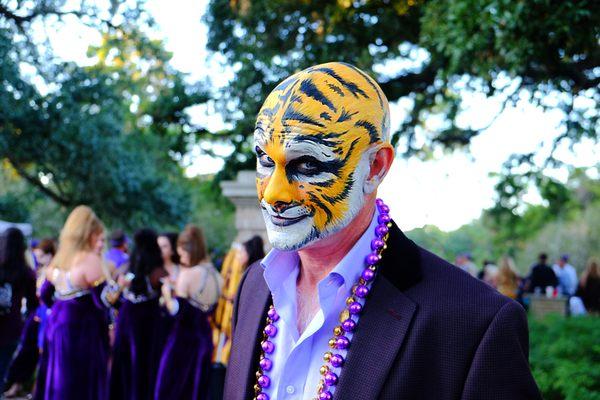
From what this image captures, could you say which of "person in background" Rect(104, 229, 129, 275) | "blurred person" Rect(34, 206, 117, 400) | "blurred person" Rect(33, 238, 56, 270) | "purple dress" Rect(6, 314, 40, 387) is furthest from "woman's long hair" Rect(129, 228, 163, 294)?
"blurred person" Rect(33, 238, 56, 270)

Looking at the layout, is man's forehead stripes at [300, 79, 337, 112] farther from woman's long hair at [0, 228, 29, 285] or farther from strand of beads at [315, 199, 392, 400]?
woman's long hair at [0, 228, 29, 285]

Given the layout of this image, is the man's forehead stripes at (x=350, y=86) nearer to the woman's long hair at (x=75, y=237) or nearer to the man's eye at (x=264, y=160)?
the man's eye at (x=264, y=160)

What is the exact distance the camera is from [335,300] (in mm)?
1941

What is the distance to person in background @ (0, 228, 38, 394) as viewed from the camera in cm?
649

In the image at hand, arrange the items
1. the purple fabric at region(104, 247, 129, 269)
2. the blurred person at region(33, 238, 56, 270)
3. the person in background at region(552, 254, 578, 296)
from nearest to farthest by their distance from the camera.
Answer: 1. the purple fabric at region(104, 247, 129, 269)
2. the blurred person at region(33, 238, 56, 270)
3. the person in background at region(552, 254, 578, 296)

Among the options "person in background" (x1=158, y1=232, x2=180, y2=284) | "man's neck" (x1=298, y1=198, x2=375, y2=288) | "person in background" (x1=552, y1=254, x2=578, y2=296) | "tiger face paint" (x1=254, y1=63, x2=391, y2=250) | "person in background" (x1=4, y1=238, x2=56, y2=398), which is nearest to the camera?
"tiger face paint" (x1=254, y1=63, x2=391, y2=250)

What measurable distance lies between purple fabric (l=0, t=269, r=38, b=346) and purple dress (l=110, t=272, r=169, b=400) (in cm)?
94

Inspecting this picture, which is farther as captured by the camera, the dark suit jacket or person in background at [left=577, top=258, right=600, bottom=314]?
person in background at [left=577, top=258, right=600, bottom=314]

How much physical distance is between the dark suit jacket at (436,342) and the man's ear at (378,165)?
26 centimetres

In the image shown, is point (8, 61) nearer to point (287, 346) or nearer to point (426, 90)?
point (426, 90)

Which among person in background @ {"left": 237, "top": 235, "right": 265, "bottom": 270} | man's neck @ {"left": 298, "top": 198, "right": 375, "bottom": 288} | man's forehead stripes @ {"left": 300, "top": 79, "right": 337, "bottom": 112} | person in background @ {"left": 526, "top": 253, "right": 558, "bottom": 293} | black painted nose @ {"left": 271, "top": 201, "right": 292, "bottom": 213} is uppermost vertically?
person in background @ {"left": 526, "top": 253, "right": 558, "bottom": 293}

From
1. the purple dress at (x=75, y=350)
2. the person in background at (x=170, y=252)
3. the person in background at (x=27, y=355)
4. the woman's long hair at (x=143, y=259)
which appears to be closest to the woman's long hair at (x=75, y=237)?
the purple dress at (x=75, y=350)

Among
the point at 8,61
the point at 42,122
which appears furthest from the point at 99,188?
the point at 8,61

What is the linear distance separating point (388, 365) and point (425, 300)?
0.21 metres
